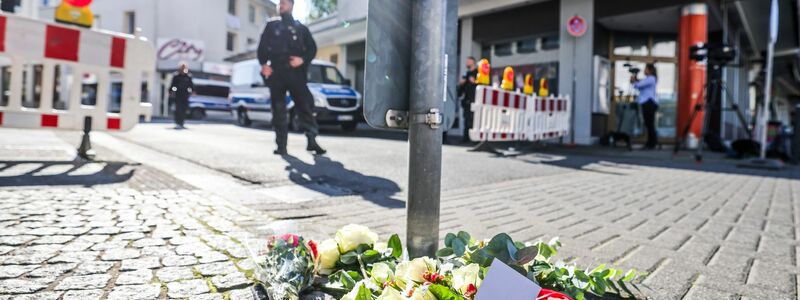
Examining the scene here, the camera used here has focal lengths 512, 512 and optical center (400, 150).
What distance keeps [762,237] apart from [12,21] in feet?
19.4

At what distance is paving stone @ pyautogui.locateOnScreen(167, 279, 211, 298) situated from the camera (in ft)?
5.29

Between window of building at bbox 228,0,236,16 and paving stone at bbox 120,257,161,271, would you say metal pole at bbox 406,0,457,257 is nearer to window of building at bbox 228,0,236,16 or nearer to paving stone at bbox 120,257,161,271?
paving stone at bbox 120,257,161,271

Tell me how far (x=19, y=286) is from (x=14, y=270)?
0.20 metres

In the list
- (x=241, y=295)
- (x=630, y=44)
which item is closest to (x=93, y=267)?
(x=241, y=295)

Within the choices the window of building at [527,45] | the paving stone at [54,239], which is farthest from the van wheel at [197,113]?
the paving stone at [54,239]

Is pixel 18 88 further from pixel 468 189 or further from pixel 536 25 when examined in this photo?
pixel 536 25

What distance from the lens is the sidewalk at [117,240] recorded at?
5.42 ft

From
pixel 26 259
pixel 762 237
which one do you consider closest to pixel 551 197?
pixel 762 237

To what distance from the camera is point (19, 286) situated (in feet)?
5.27

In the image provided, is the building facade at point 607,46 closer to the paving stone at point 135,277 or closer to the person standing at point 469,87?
the person standing at point 469,87

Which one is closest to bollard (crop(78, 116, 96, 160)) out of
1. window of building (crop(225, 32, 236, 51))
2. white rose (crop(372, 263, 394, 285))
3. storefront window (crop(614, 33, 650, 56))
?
white rose (crop(372, 263, 394, 285))

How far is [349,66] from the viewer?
2223 cm

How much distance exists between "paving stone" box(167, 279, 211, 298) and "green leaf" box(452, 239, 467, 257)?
80 cm

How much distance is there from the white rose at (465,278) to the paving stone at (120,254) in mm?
1361
